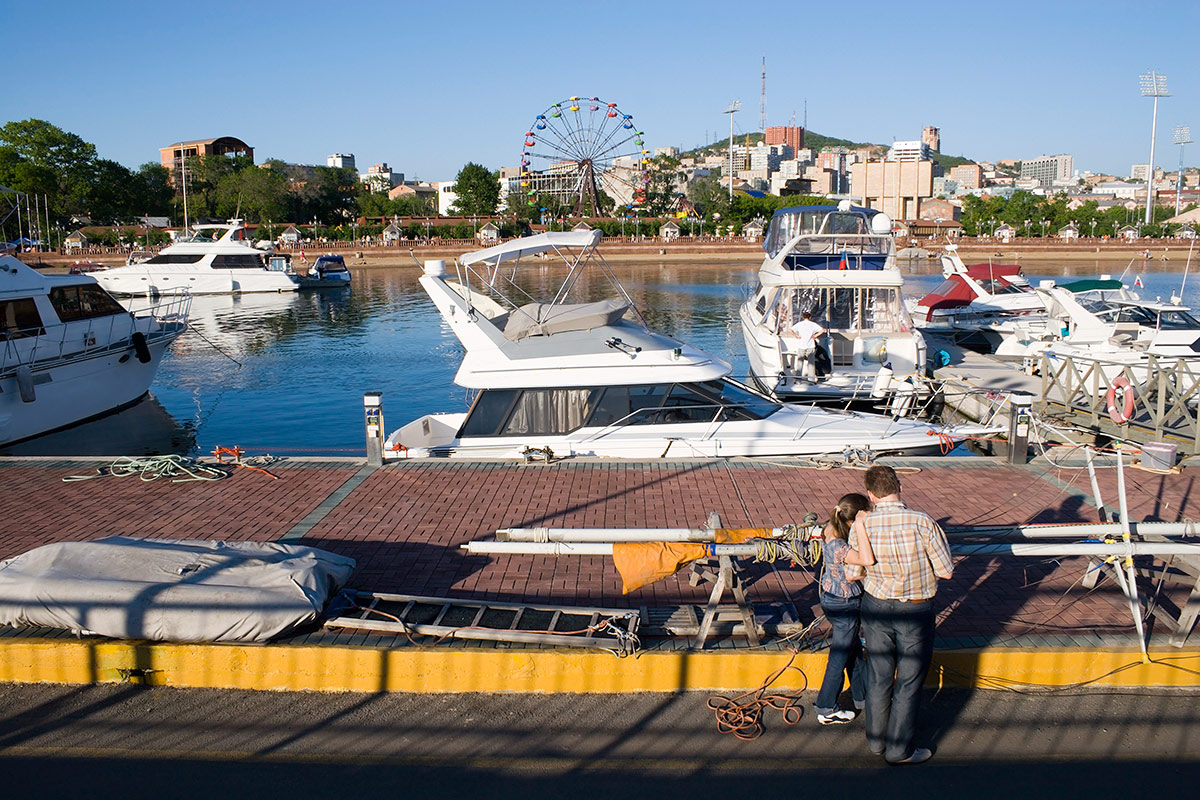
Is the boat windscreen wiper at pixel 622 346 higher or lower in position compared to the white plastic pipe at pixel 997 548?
higher

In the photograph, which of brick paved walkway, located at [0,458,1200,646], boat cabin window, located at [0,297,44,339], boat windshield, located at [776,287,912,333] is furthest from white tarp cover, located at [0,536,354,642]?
boat windshield, located at [776,287,912,333]

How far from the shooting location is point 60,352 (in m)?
18.7

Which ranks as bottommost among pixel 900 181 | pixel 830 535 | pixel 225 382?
pixel 225 382

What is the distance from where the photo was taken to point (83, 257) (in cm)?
8006

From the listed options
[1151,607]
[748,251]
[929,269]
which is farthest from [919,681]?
[748,251]

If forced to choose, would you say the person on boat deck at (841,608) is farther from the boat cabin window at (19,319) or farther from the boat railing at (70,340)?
the boat cabin window at (19,319)

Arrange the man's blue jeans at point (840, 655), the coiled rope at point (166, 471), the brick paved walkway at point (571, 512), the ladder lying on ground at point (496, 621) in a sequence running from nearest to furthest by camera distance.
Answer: the man's blue jeans at point (840, 655) → the ladder lying on ground at point (496, 621) → the brick paved walkway at point (571, 512) → the coiled rope at point (166, 471)

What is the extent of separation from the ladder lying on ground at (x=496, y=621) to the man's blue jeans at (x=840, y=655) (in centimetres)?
129

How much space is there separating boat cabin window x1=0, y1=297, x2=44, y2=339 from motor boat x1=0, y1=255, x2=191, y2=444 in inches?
0.7

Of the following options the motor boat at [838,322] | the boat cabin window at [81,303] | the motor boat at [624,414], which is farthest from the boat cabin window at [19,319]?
the motor boat at [838,322]

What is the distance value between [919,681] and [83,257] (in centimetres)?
9186

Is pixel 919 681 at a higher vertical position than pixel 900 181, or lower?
lower

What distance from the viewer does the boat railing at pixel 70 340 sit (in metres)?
17.5

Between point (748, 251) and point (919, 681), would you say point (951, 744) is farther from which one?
point (748, 251)
